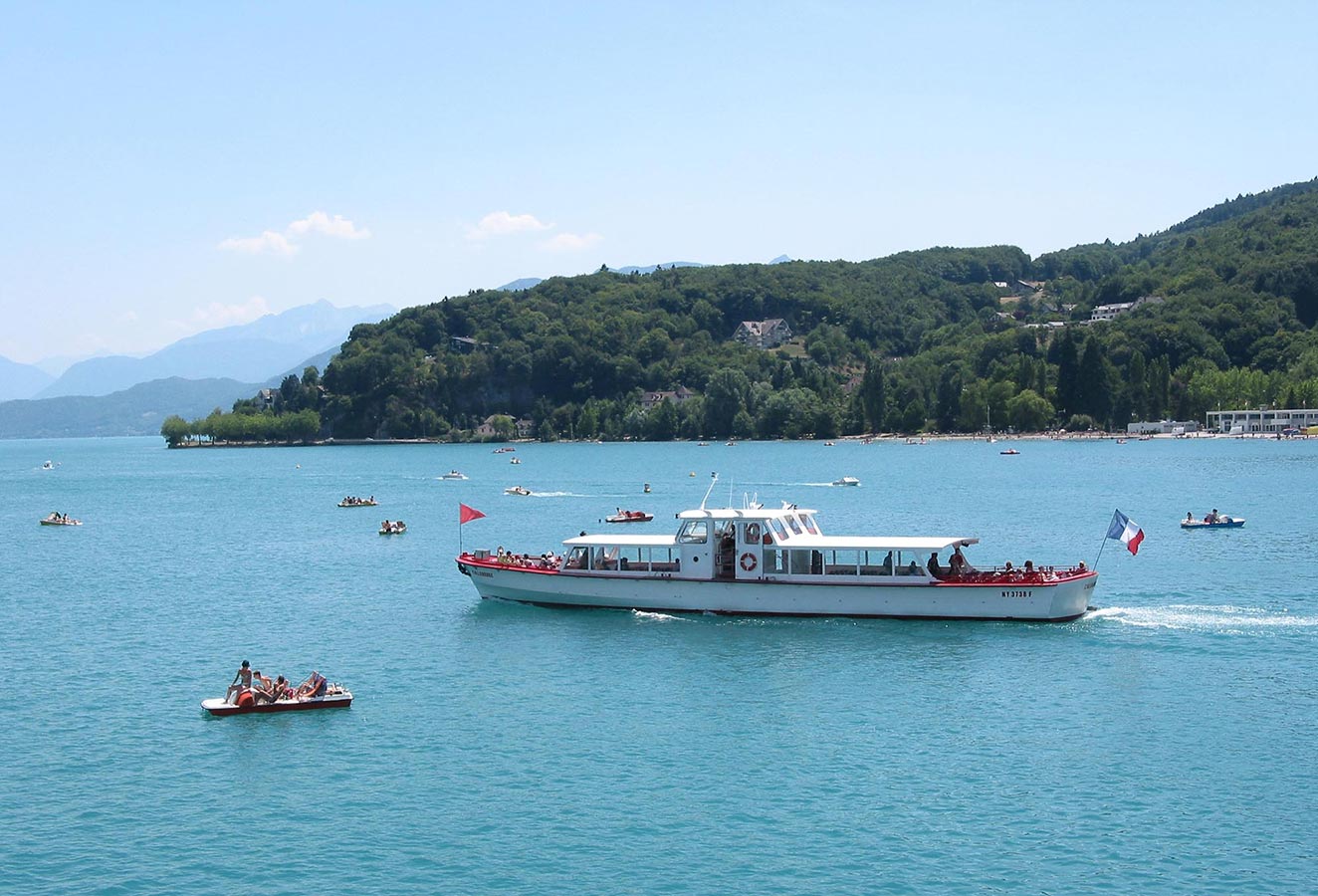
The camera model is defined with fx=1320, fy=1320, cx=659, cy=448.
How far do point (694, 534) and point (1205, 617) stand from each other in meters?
22.0

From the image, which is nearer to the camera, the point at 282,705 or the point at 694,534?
the point at 282,705

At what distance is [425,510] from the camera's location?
126062mm

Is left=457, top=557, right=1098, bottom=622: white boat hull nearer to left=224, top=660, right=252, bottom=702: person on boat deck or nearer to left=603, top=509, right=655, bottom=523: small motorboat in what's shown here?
left=224, top=660, right=252, bottom=702: person on boat deck

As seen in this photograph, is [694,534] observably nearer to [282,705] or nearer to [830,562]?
[830,562]

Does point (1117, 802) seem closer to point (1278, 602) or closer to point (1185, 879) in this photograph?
point (1185, 879)

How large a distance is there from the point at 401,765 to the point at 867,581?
79.3 feet

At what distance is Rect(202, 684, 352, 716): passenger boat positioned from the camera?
43.3m

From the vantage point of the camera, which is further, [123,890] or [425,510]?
[425,510]

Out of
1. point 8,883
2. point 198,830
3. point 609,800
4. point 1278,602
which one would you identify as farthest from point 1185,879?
point 1278,602

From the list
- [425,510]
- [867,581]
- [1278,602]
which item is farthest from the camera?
[425,510]

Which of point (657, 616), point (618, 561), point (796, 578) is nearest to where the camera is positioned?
point (796, 578)

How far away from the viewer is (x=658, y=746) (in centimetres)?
3953

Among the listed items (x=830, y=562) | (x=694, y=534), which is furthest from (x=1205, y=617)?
(x=694, y=534)

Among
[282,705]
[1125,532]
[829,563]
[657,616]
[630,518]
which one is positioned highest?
[1125,532]
